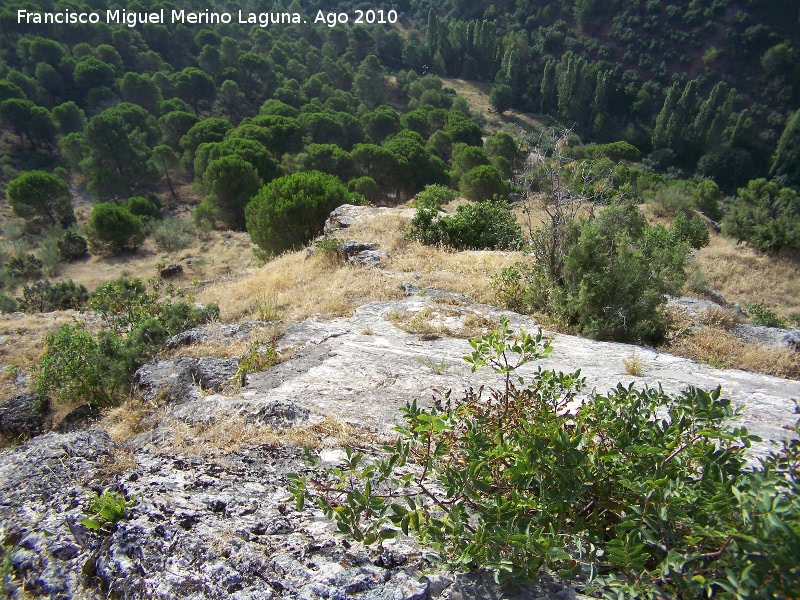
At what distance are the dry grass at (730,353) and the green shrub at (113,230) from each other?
29.6 meters

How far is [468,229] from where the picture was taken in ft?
33.5

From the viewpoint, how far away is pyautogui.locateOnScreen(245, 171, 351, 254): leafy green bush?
1397 cm

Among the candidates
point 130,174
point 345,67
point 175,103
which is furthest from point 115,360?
point 345,67

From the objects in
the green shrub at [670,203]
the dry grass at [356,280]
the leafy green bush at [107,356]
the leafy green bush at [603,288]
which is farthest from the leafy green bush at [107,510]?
the green shrub at [670,203]

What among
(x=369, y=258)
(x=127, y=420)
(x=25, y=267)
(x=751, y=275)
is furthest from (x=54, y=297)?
(x=751, y=275)

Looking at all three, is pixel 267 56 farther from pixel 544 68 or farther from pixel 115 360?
pixel 115 360

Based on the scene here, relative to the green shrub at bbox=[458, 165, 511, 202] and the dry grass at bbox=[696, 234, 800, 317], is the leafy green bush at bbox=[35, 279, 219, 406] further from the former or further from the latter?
the green shrub at bbox=[458, 165, 511, 202]

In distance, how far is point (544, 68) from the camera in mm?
62500

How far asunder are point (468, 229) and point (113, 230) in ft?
81.8

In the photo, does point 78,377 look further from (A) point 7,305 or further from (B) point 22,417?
(A) point 7,305

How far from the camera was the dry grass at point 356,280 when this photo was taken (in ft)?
23.0

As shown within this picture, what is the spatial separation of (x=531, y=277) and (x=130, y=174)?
123 feet

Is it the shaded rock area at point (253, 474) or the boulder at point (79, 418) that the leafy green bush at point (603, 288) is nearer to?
the shaded rock area at point (253, 474)

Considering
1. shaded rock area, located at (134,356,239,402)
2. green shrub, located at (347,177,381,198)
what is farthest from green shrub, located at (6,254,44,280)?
shaded rock area, located at (134,356,239,402)
